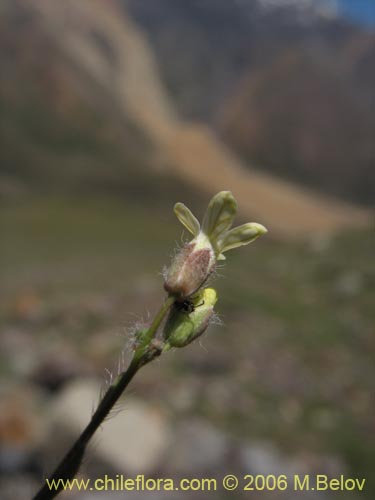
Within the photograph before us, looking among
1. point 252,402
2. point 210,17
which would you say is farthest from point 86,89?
point 252,402

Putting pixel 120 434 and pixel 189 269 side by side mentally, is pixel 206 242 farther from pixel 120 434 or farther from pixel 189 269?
pixel 120 434

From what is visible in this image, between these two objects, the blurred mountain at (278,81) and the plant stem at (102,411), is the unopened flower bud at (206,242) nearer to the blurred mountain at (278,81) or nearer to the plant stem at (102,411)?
the plant stem at (102,411)

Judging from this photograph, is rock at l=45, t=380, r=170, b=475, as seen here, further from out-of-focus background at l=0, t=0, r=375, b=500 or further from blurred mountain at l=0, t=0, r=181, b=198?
blurred mountain at l=0, t=0, r=181, b=198

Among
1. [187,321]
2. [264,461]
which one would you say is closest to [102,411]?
[187,321]

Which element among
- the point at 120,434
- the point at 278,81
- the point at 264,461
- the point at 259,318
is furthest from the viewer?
the point at 278,81

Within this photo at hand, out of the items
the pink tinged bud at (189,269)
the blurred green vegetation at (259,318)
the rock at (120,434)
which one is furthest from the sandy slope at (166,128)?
the pink tinged bud at (189,269)

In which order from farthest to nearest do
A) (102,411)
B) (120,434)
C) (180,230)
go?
(180,230) → (120,434) → (102,411)
